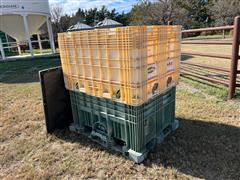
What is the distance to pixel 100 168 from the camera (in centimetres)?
218

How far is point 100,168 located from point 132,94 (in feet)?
2.96

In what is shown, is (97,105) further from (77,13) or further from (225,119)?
(77,13)

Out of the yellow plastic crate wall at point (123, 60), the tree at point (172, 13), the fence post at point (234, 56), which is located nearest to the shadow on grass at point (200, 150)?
the yellow plastic crate wall at point (123, 60)

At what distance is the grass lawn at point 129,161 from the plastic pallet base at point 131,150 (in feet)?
0.19

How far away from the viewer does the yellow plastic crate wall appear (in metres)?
1.86

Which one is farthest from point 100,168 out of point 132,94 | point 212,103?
point 212,103

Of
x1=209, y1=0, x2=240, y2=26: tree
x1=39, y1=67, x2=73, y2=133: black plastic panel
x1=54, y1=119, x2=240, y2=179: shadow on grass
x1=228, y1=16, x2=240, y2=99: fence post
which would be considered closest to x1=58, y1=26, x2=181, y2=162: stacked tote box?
x1=54, y1=119, x2=240, y2=179: shadow on grass

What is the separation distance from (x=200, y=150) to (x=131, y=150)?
2.71ft

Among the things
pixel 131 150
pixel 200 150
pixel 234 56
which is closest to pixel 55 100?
pixel 131 150

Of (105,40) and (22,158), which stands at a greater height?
(105,40)

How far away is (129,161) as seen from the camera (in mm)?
2254

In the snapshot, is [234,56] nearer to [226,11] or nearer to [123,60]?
[123,60]

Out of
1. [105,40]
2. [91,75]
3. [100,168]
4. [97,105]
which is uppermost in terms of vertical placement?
[105,40]

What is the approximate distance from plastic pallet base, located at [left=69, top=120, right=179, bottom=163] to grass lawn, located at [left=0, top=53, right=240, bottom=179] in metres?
0.06
